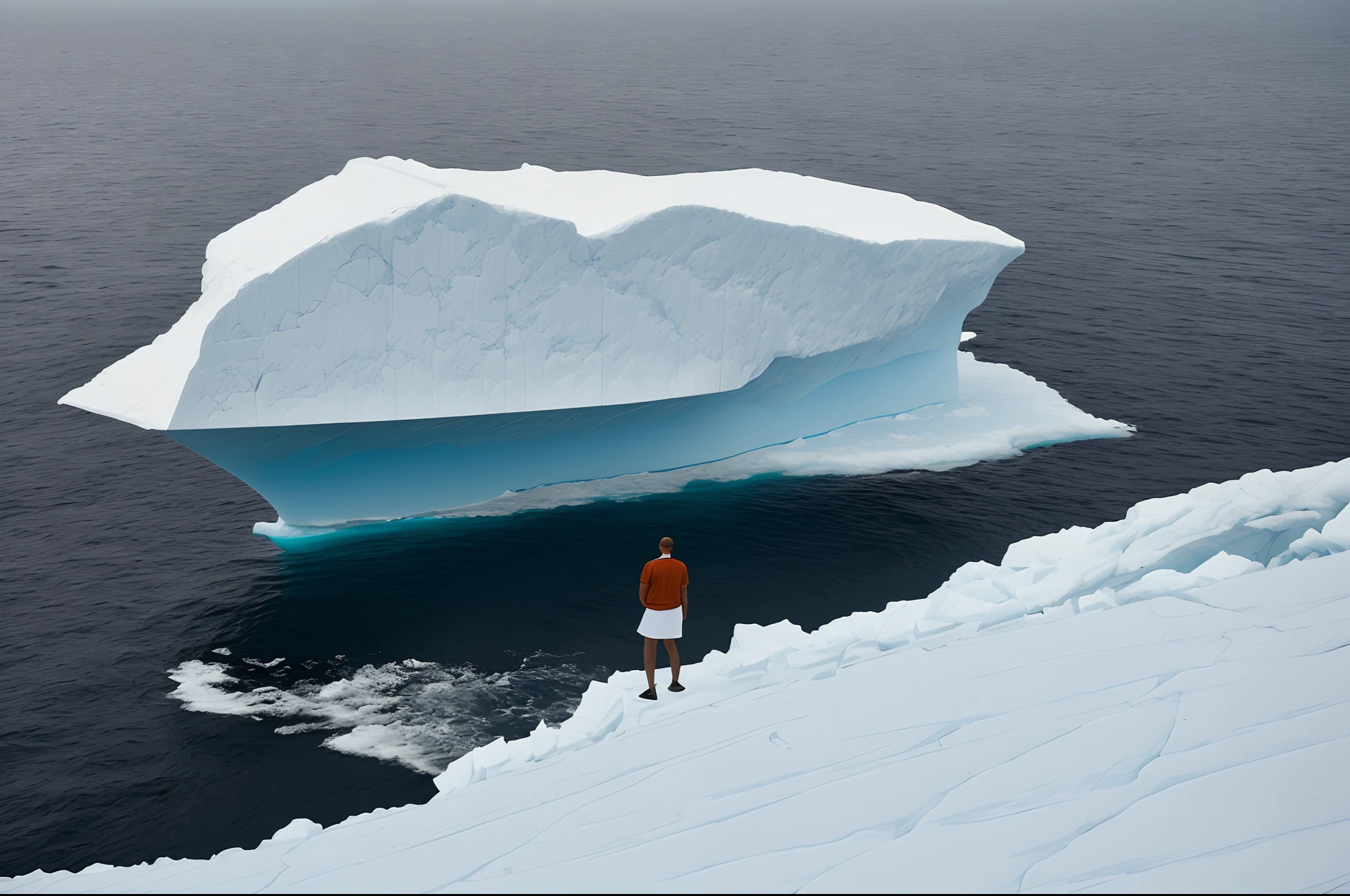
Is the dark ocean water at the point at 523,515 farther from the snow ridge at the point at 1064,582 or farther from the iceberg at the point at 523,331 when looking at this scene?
the snow ridge at the point at 1064,582

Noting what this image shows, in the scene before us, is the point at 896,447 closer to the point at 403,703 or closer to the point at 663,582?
the point at 403,703

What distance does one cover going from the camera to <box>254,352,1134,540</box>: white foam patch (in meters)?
18.4

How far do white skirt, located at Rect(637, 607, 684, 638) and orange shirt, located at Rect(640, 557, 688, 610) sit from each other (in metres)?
0.05

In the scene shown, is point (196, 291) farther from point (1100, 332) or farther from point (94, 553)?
point (1100, 332)

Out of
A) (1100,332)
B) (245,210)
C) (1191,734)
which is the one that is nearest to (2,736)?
(1191,734)

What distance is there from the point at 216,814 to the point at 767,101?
188ft

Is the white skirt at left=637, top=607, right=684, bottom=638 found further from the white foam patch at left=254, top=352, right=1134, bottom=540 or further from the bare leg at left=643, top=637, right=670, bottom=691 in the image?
the white foam patch at left=254, top=352, right=1134, bottom=540

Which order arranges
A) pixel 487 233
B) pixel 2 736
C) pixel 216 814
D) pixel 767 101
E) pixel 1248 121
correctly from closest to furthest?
1. pixel 216 814
2. pixel 2 736
3. pixel 487 233
4. pixel 1248 121
5. pixel 767 101

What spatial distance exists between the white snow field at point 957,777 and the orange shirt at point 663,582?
949 mm

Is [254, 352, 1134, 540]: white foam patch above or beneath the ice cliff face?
beneath

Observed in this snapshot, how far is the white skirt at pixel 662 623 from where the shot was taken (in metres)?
10.4

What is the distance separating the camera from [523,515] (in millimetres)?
17906

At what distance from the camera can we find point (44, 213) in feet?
120

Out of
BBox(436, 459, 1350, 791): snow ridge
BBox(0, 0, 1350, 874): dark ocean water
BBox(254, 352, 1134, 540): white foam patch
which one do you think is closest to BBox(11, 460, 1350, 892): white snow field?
BBox(436, 459, 1350, 791): snow ridge
